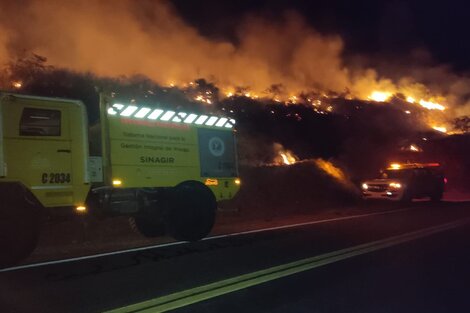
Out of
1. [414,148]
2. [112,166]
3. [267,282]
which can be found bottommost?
[267,282]

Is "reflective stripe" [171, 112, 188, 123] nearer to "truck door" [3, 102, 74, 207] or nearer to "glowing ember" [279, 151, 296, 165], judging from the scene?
"truck door" [3, 102, 74, 207]

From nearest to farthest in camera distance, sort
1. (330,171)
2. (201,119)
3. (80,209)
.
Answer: (80,209), (201,119), (330,171)

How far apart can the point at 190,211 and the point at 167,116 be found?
6.31 feet

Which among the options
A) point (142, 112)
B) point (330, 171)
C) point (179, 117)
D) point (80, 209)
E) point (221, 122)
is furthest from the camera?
point (330, 171)

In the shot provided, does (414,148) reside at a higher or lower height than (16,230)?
higher

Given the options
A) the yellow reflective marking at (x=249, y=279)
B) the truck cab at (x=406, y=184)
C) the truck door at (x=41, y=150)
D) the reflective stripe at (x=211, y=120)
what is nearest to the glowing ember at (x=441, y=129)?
the truck cab at (x=406, y=184)

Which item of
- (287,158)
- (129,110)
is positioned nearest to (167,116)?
(129,110)

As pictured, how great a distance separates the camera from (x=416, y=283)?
5.59 metres

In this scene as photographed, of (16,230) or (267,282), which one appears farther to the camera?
(16,230)

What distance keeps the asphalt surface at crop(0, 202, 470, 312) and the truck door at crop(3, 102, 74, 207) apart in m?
1.28

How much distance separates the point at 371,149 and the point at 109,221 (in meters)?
23.5

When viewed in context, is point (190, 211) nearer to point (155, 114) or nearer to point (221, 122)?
point (155, 114)

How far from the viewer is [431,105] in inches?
1743

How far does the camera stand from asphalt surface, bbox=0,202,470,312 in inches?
186
